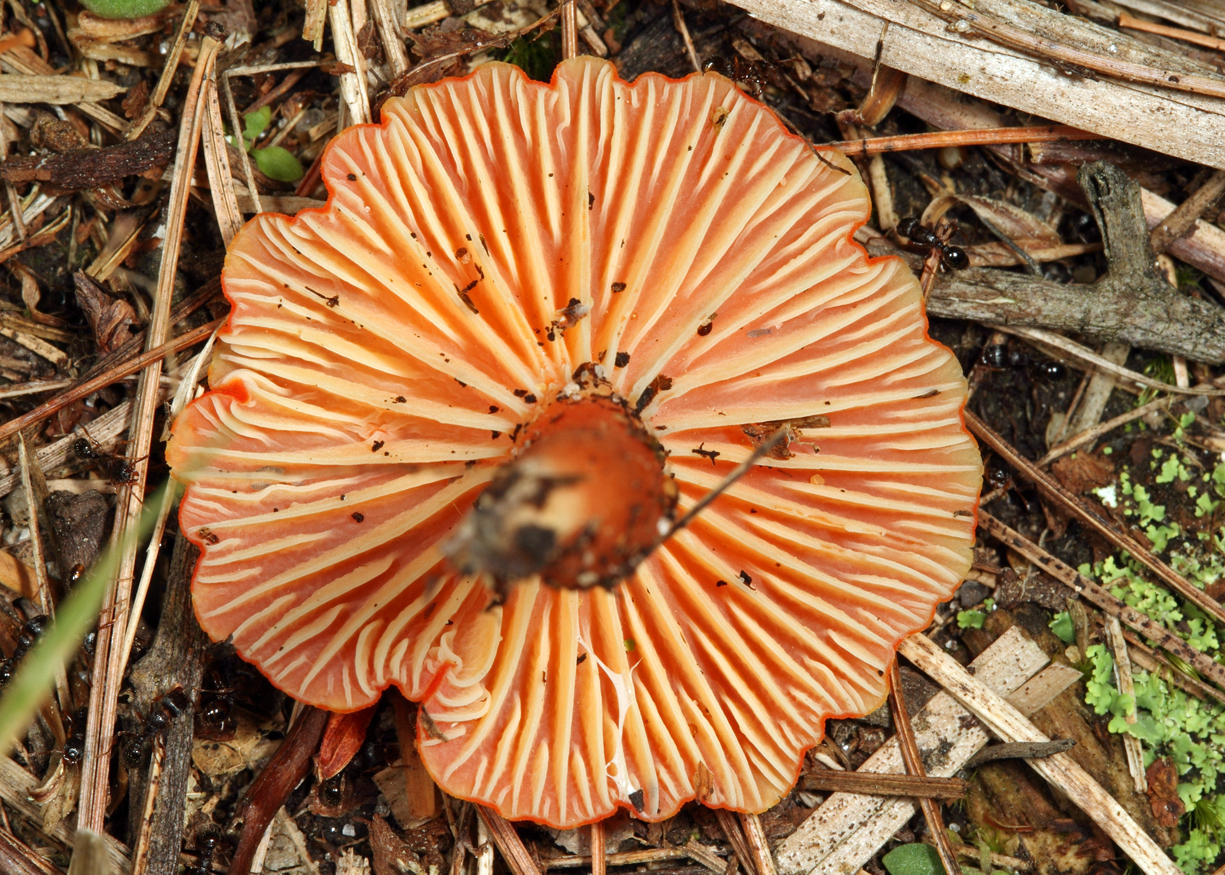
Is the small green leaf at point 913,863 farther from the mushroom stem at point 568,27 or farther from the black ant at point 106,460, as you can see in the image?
the mushroom stem at point 568,27

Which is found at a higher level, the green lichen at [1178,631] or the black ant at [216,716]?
the green lichen at [1178,631]

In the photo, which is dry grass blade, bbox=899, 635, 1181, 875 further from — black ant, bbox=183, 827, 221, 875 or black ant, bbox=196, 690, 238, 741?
black ant, bbox=183, 827, 221, 875

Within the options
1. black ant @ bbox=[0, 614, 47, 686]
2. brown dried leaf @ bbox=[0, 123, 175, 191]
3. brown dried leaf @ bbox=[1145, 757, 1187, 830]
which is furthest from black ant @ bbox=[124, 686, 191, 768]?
brown dried leaf @ bbox=[1145, 757, 1187, 830]

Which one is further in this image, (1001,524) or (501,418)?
(1001,524)

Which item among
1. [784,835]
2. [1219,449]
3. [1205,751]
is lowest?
[784,835]

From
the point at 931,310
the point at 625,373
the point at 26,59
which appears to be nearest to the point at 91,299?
the point at 26,59

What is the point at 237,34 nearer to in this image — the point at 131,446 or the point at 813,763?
the point at 131,446

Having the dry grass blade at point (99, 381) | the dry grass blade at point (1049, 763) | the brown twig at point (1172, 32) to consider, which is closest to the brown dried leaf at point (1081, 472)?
the dry grass blade at point (1049, 763)
